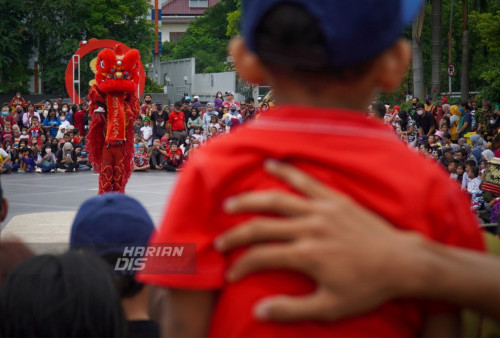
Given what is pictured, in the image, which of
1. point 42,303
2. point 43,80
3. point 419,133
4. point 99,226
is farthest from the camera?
point 43,80

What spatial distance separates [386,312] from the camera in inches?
57.6

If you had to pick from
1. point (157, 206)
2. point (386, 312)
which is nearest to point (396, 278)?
point (386, 312)

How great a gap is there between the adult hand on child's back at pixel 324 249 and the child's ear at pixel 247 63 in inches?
9.6

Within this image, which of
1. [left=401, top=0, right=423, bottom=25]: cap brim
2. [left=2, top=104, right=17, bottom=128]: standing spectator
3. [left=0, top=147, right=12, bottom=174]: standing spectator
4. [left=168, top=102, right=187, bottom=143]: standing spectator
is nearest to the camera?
[left=401, top=0, right=423, bottom=25]: cap brim

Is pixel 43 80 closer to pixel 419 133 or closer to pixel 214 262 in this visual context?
pixel 419 133

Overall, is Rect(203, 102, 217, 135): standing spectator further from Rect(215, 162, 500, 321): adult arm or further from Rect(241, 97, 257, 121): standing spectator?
→ Rect(215, 162, 500, 321): adult arm

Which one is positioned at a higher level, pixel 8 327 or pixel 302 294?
pixel 302 294

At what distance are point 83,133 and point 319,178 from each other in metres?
24.9

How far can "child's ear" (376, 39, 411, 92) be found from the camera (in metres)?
1.57

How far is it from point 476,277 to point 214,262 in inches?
17.1

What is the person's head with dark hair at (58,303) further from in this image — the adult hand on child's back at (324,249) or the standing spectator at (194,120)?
the standing spectator at (194,120)

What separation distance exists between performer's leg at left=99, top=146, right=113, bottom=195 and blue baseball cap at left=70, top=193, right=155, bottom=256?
8371 millimetres

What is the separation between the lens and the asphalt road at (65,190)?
13844 millimetres

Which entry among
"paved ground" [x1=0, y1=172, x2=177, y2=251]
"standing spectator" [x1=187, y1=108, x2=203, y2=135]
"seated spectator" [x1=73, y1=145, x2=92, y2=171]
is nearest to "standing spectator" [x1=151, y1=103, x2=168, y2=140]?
"standing spectator" [x1=187, y1=108, x2=203, y2=135]
